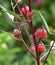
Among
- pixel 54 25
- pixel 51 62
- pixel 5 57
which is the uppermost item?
pixel 51 62

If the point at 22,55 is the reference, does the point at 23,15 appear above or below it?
above

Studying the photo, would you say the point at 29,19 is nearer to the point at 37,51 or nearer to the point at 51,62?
the point at 37,51

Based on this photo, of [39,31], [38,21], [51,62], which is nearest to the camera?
[39,31]

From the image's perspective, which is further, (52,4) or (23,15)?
(52,4)

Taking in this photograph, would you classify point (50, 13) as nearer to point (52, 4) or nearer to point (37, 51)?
point (52, 4)

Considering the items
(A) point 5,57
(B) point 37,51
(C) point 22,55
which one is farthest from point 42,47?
(C) point 22,55

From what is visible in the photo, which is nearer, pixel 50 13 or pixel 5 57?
pixel 5 57

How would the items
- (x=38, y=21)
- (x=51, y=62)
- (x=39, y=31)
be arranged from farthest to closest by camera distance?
(x=38, y=21) < (x=51, y=62) < (x=39, y=31)

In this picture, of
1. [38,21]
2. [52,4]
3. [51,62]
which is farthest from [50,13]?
[51,62]

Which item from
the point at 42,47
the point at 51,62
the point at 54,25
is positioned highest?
the point at 42,47
